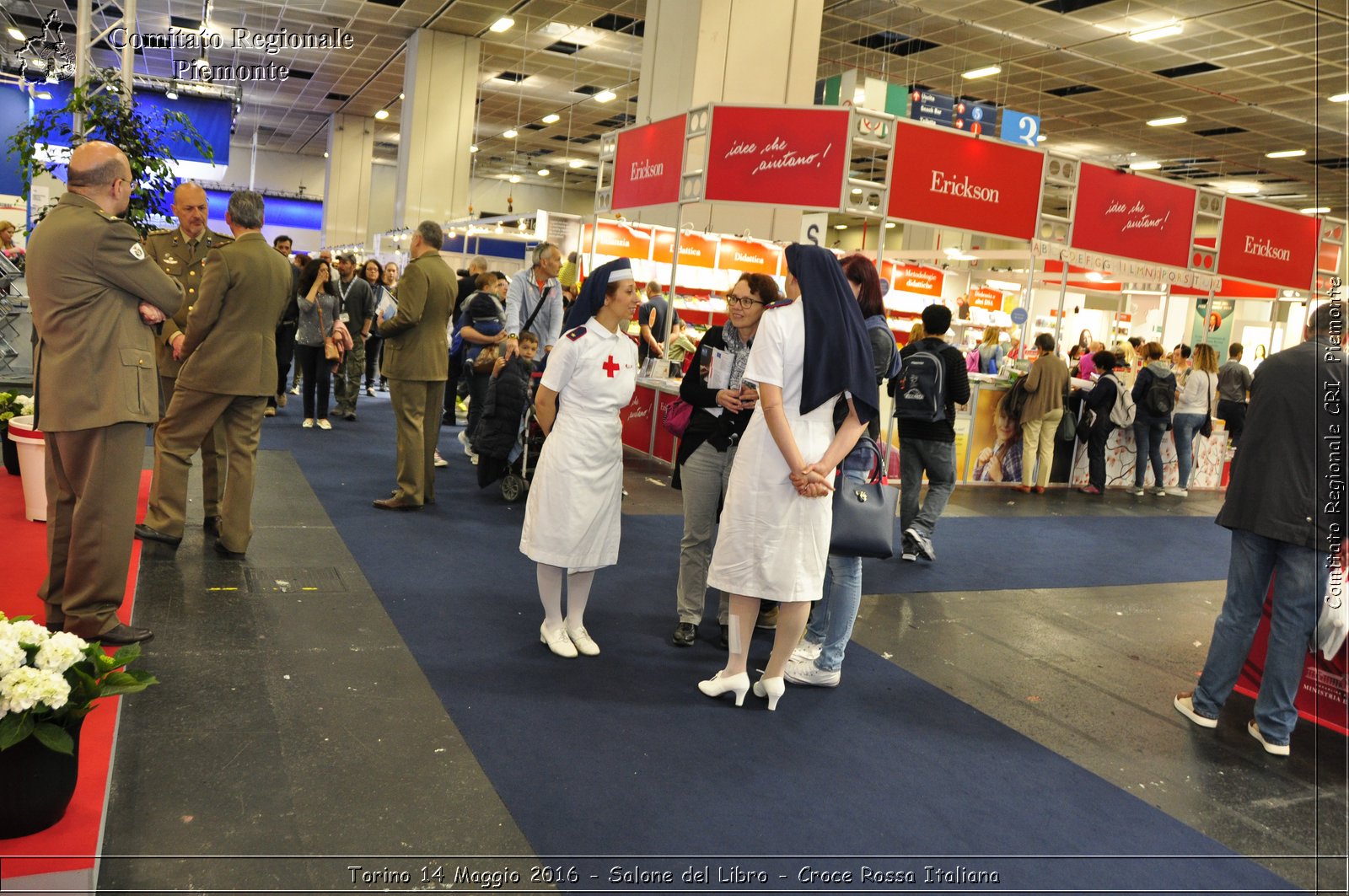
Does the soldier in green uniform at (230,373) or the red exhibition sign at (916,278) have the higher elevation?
the red exhibition sign at (916,278)

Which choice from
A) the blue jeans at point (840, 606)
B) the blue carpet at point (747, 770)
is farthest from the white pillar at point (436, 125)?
the blue jeans at point (840, 606)

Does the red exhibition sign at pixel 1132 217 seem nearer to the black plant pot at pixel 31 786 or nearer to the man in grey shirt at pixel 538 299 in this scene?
the man in grey shirt at pixel 538 299

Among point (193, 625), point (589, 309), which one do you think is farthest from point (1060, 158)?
point (193, 625)

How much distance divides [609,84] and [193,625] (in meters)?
17.1

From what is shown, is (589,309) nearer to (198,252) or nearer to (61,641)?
(61,641)

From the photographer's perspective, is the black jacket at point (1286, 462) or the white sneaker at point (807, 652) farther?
the white sneaker at point (807, 652)

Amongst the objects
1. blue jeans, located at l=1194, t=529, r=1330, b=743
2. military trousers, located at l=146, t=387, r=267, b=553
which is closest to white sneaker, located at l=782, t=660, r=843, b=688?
blue jeans, located at l=1194, t=529, r=1330, b=743

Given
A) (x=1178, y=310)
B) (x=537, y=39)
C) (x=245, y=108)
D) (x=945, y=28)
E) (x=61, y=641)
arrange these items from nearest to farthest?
(x=61, y=641), (x=945, y=28), (x=537, y=39), (x=1178, y=310), (x=245, y=108)

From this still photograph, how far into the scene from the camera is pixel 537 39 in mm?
16297

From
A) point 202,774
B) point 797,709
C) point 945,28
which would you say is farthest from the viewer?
point 945,28

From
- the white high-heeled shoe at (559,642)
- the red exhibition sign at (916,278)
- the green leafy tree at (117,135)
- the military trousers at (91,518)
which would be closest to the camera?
the military trousers at (91,518)

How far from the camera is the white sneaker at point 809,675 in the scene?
363 cm

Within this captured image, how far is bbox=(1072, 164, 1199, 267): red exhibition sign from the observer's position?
963cm

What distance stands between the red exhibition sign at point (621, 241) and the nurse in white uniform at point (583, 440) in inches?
307
